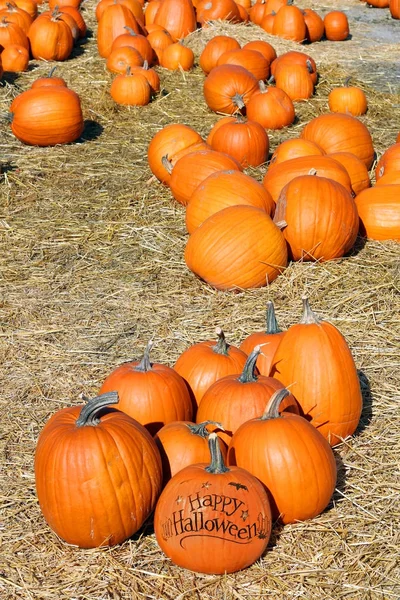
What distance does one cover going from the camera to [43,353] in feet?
15.0

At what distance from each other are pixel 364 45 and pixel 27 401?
30.9 feet

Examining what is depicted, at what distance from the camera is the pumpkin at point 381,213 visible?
580 cm

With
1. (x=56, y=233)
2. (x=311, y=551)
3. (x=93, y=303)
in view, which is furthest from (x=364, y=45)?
(x=311, y=551)

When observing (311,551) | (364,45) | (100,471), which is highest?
(100,471)

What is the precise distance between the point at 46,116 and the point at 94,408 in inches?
201

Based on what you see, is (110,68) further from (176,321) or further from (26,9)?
(176,321)

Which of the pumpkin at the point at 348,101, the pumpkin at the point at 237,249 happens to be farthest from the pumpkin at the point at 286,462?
the pumpkin at the point at 348,101

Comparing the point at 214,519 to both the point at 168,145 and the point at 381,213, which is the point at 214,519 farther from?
the point at 168,145

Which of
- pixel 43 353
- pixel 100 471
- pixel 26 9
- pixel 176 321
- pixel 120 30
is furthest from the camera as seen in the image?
pixel 26 9

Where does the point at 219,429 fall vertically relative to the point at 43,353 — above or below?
above

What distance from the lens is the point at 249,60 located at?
9.48 meters

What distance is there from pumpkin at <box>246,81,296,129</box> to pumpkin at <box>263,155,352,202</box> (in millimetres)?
2276

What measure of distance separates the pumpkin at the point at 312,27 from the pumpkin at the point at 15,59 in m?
4.15

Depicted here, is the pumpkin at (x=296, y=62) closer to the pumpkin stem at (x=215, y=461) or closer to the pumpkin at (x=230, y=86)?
the pumpkin at (x=230, y=86)
